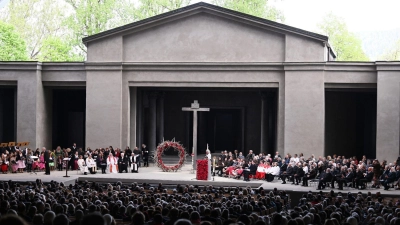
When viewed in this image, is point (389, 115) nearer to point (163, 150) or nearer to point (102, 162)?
point (163, 150)

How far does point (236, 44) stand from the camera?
34.2 metres

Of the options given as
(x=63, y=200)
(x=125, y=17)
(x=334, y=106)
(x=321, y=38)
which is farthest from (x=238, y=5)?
(x=63, y=200)

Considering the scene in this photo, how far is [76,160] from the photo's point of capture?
33750 millimetres

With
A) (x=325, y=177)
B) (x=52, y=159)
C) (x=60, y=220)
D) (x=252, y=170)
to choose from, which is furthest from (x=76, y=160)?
(x=60, y=220)

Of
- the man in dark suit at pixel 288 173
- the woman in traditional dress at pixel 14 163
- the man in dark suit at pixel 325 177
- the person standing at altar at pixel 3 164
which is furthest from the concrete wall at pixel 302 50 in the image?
the person standing at altar at pixel 3 164

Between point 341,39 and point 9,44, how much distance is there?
36.9m

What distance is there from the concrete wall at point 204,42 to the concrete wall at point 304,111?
1640mm

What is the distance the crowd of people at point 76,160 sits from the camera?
31781mm

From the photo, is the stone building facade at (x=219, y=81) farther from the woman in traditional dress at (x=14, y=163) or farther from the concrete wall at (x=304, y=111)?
the woman in traditional dress at (x=14, y=163)

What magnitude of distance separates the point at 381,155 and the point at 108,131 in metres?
16.0

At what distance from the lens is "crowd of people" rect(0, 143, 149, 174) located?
3178 cm

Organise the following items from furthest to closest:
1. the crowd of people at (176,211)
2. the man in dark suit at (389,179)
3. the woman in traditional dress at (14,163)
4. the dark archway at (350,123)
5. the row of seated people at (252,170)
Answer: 1. the dark archway at (350,123)
2. the woman in traditional dress at (14,163)
3. the row of seated people at (252,170)
4. the man in dark suit at (389,179)
5. the crowd of people at (176,211)

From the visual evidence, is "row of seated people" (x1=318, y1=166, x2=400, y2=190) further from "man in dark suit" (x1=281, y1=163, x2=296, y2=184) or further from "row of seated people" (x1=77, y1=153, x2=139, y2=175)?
"row of seated people" (x1=77, y1=153, x2=139, y2=175)

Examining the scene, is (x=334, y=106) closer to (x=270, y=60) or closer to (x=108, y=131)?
(x=270, y=60)
